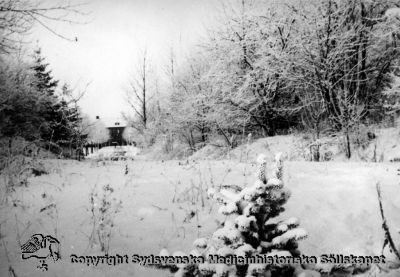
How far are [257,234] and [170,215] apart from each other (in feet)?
5.24

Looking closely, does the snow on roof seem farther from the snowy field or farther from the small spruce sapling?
the small spruce sapling

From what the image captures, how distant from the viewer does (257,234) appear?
1838 millimetres

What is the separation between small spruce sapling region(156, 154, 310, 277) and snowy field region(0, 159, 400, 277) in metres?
0.65

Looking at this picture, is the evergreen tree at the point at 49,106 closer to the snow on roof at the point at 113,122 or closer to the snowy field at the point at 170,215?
the snowy field at the point at 170,215

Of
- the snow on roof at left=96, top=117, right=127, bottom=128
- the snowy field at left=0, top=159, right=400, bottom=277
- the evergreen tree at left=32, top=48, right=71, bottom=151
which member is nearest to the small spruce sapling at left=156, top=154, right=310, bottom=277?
the snowy field at left=0, top=159, right=400, bottom=277

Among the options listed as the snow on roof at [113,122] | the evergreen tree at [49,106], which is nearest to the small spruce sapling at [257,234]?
the evergreen tree at [49,106]

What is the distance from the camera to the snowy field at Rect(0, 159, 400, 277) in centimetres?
259

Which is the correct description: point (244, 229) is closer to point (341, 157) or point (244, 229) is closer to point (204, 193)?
point (204, 193)

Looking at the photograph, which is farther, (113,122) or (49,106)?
(113,122)

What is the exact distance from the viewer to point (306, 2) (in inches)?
414

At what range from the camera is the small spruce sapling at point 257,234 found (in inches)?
68.4

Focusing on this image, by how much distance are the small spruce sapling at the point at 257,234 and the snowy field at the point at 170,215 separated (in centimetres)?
65

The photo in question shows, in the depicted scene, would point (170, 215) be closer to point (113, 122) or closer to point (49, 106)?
point (49, 106)

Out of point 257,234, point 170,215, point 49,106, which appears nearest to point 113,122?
point 49,106
